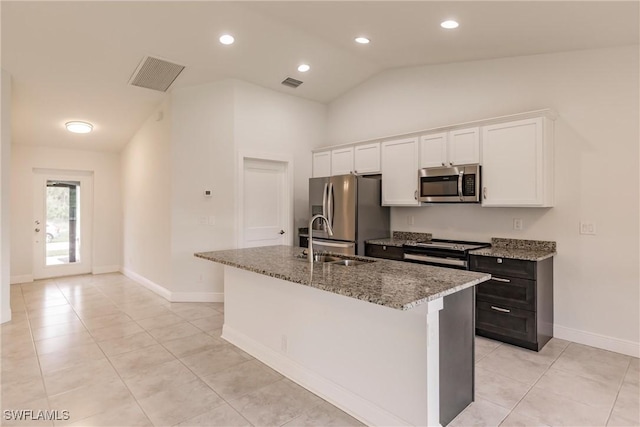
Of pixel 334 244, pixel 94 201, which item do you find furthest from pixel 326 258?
pixel 94 201

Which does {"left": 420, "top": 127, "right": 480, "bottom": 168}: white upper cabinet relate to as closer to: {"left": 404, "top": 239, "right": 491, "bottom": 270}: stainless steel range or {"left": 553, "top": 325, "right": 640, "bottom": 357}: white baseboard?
{"left": 404, "top": 239, "right": 491, "bottom": 270}: stainless steel range

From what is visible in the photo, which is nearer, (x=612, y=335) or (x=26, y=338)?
(x=612, y=335)

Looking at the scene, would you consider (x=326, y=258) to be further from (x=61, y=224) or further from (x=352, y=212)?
(x=61, y=224)

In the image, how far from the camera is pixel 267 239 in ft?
17.2

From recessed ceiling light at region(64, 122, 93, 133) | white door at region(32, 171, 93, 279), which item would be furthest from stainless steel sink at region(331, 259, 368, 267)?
white door at region(32, 171, 93, 279)

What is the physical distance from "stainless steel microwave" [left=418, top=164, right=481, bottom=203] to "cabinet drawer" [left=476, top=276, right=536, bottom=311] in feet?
2.91

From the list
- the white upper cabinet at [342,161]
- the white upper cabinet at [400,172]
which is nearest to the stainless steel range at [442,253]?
the white upper cabinet at [400,172]

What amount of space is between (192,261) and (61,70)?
8.97 feet

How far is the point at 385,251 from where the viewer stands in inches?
172

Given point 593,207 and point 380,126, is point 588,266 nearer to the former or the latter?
point 593,207

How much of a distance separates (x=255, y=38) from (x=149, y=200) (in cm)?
315

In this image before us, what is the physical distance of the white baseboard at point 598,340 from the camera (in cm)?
311

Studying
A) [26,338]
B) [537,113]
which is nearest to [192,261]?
[26,338]

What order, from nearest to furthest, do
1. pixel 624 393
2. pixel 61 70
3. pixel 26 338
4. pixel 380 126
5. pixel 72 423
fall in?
pixel 72 423
pixel 624 393
pixel 26 338
pixel 61 70
pixel 380 126
